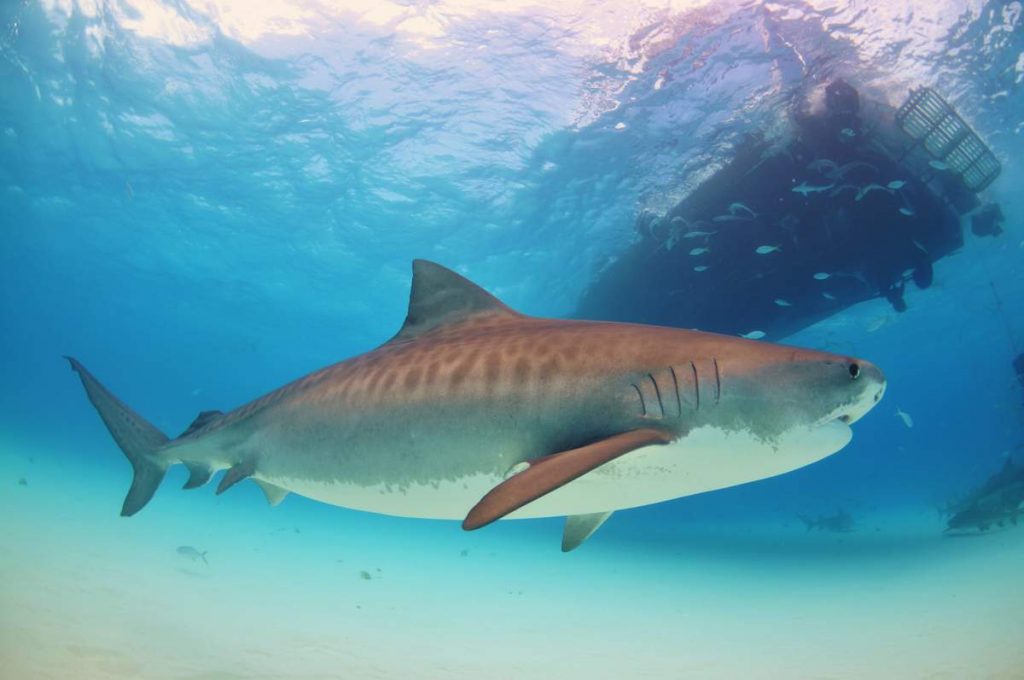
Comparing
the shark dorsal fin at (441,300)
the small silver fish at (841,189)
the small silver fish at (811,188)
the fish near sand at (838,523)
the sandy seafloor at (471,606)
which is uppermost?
the small silver fish at (841,189)

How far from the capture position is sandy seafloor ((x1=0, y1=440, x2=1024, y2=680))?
558 centimetres

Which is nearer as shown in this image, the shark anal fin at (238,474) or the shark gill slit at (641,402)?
the shark gill slit at (641,402)

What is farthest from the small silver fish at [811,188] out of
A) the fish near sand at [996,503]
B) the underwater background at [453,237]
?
the fish near sand at [996,503]

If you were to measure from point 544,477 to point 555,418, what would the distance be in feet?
2.10

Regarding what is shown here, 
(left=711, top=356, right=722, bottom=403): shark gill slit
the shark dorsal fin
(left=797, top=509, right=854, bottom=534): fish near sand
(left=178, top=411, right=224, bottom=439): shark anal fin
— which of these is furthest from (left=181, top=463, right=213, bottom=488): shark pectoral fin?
(left=797, top=509, right=854, bottom=534): fish near sand

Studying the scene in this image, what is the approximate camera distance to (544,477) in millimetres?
1948

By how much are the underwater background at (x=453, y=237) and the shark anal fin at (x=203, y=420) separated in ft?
6.38

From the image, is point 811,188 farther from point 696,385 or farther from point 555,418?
point 555,418

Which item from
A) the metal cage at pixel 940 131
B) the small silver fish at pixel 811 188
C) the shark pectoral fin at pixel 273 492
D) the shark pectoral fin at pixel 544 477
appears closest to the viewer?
the shark pectoral fin at pixel 544 477

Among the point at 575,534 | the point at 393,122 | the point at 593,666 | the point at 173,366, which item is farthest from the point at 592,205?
the point at 173,366

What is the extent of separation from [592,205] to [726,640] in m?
14.2

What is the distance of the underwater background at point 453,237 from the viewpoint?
22.5 feet

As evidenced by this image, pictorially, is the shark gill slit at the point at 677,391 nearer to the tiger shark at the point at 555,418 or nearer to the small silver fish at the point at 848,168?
the tiger shark at the point at 555,418

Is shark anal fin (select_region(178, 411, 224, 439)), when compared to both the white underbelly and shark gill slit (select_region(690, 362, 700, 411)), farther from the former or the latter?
shark gill slit (select_region(690, 362, 700, 411))
